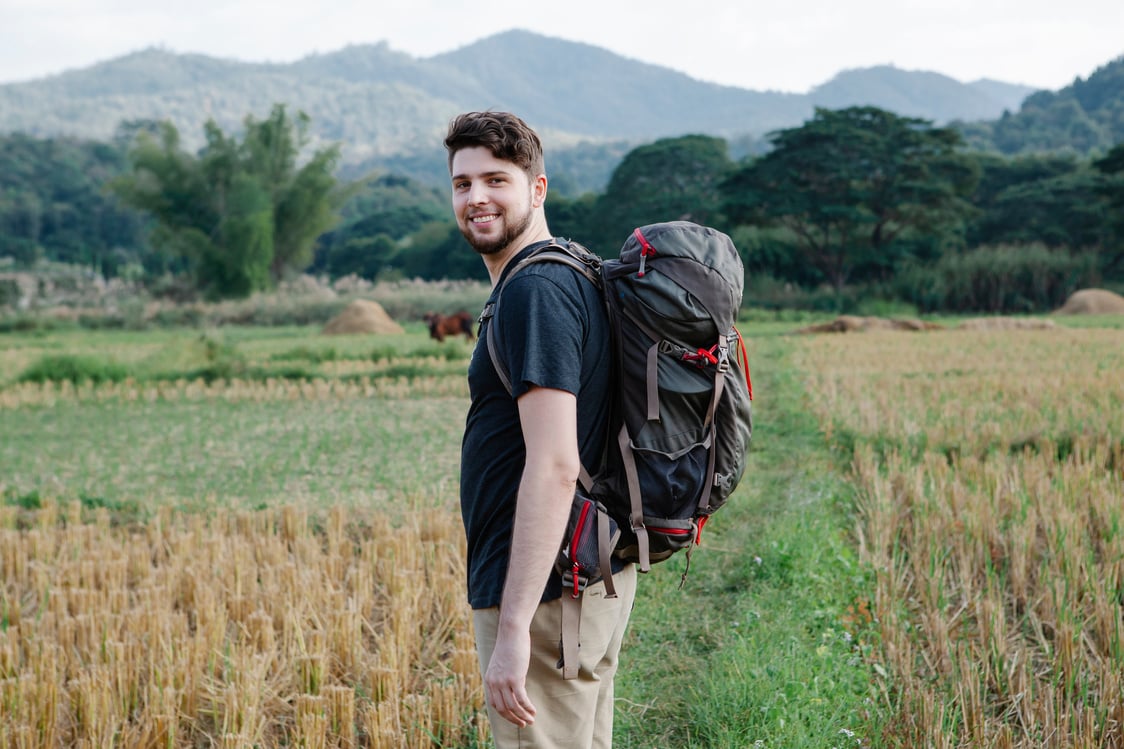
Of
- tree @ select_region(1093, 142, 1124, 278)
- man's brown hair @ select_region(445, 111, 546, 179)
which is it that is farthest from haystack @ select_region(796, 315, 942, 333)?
man's brown hair @ select_region(445, 111, 546, 179)

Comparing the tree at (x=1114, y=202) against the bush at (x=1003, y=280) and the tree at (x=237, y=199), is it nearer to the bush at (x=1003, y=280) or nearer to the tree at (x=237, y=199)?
the bush at (x=1003, y=280)

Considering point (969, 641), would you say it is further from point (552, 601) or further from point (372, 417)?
point (372, 417)

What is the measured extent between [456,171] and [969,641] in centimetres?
274

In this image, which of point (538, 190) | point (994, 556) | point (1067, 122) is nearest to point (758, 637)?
point (994, 556)

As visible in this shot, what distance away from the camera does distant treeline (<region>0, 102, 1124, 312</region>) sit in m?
28.6

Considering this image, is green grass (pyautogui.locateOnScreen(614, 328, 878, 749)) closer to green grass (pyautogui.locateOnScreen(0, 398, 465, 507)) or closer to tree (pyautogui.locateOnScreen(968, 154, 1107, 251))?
green grass (pyautogui.locateOnScreen(0, 398, 465, 507))

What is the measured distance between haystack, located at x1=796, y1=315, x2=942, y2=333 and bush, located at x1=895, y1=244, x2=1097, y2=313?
32.8ft

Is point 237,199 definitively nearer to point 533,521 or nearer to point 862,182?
point 862,182

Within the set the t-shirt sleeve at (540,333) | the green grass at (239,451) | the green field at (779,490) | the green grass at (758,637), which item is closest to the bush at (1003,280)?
the green field at (779,490)

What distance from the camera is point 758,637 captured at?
3.62 metres

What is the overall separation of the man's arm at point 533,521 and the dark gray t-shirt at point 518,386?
50 millimetres

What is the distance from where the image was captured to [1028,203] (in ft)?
103

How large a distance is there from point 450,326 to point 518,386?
16951mm

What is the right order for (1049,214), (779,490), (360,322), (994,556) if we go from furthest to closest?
(1049,214) < (360,322) < (779,490) < (994,556)
